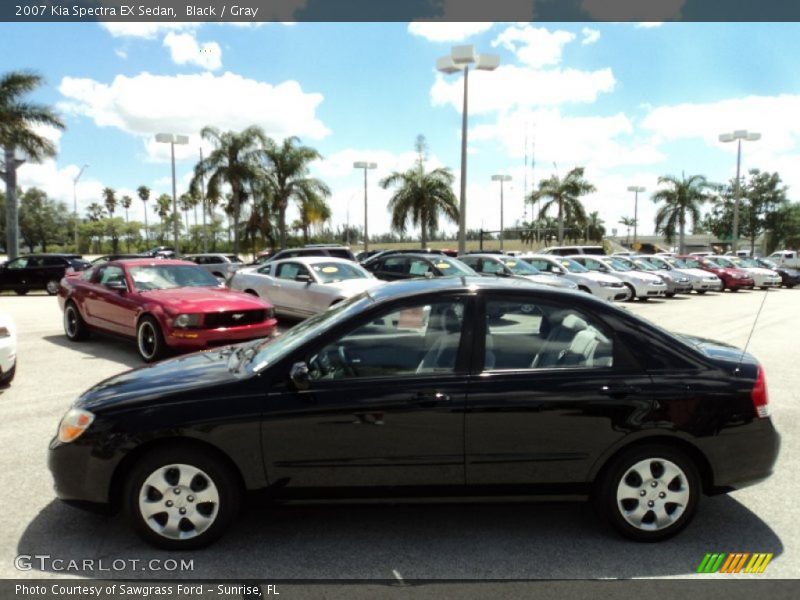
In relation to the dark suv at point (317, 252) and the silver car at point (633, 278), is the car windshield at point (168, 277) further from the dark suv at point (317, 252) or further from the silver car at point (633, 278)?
the silver car at point (633, 278)

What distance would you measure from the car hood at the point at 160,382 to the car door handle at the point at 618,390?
2.03 metres

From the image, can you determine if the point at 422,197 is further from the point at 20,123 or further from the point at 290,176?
the point at 20,123

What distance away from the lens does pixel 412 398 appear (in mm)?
3420

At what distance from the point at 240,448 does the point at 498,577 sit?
1.52 meters

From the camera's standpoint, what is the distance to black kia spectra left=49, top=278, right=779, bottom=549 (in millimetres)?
3393

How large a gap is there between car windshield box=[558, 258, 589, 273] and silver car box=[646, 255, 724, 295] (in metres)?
5.29

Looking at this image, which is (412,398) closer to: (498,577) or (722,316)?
(498,577)

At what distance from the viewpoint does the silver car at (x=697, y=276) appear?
955 inches

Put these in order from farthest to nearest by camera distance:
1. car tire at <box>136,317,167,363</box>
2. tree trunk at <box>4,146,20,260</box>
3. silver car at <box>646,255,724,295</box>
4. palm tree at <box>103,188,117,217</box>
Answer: palm tree at <box>103,188,117,217</box> → tree trunk at <box>4,146,20,260</box> → silver car at <box>646,255,724,295</box> → car tire at <box>136,317,167,363</box>

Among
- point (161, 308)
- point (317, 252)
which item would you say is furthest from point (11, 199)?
point (161, 308)

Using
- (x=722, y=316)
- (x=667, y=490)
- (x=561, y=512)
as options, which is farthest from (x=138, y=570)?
Result: (x=722, y=316)

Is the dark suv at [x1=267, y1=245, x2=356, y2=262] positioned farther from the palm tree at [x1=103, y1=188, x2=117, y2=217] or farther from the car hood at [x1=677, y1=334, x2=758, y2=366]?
the palm tree at [x1=103, y1=188, x2=117, y2=217]

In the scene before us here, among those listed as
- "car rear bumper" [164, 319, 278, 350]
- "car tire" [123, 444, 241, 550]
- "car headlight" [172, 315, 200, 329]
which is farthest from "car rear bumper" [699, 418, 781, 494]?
"car headlight" [172, 315, 200, 329]

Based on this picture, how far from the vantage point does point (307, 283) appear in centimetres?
1184
